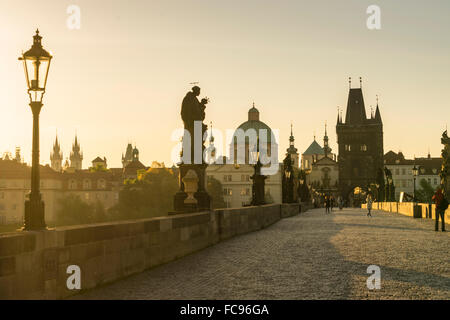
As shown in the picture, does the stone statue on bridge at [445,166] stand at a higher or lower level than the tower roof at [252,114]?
lower

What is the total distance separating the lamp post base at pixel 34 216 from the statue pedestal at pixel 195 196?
911 centimetres

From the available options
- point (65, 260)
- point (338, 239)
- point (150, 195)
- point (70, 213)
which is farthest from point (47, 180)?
point (65, 260)

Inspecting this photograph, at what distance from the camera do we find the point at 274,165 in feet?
518

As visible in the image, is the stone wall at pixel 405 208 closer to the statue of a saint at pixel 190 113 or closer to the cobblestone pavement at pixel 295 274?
the statue of a saint at pixel 190 113

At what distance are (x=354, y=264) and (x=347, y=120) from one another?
143426 millimetres

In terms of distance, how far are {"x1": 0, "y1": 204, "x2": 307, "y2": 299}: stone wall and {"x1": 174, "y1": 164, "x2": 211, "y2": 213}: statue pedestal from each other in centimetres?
304

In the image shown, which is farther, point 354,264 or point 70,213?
point 70,213

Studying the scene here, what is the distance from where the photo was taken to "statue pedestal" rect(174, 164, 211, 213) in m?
16.9

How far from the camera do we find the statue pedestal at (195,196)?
55.4 ft

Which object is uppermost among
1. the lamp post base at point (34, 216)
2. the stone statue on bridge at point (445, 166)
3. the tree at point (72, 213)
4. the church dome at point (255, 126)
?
the church dome at point (255, 126)

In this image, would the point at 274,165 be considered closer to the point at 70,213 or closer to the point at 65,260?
the point at 70,213

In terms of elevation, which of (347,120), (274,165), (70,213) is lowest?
(70,213)

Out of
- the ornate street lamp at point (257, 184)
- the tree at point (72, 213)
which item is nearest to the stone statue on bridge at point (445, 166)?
the ornate street lamp at point (257, 184)
